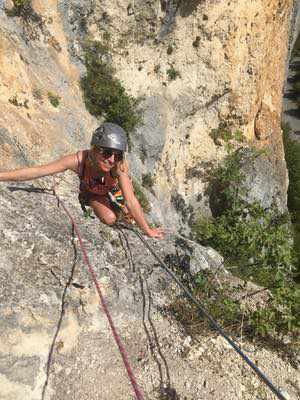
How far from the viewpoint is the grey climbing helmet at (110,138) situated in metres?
5.13

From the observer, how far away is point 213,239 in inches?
491

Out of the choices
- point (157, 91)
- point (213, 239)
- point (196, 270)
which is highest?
point (157, 91)

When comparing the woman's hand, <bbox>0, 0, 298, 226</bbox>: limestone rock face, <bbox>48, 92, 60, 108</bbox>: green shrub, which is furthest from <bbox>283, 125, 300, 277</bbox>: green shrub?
the woman's hand

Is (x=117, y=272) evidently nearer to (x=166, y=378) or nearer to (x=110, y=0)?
(x=166, y=378)

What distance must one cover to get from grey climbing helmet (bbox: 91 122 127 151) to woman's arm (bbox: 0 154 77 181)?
52cm

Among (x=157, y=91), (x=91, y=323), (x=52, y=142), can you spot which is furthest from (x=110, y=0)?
(x=91, y=323)

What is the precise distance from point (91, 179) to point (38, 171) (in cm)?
138

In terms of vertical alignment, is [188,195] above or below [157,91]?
below

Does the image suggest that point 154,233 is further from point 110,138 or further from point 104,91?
point 104,91

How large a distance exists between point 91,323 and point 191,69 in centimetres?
1252

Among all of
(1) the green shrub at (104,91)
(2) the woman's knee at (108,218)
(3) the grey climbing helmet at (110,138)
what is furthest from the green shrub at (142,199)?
(3) the grey climbing helmet at (110,138)

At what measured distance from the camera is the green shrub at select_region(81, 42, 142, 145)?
13.0 m

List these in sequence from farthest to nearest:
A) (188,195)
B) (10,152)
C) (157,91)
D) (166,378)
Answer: (188,195), (157,91), (10,152), (166,378)

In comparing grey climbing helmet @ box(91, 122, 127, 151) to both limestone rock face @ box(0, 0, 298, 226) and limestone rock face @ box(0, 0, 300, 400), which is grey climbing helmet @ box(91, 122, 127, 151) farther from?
limestone rock face @ box(0, 0, 298, 226)
